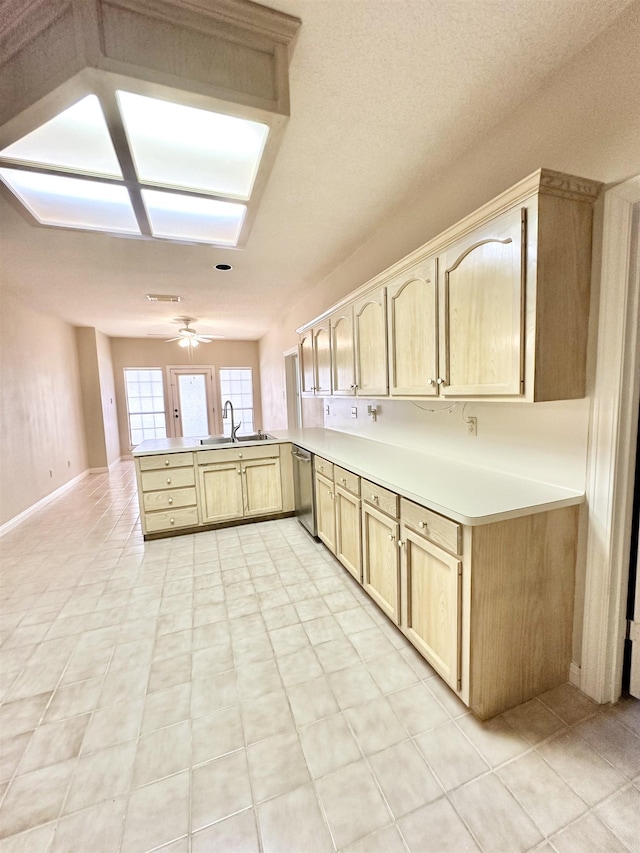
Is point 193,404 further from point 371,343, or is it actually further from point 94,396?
point 371,343

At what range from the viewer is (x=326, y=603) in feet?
7.38

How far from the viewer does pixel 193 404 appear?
816cm

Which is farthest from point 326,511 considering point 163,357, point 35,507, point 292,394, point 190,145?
point 163,357

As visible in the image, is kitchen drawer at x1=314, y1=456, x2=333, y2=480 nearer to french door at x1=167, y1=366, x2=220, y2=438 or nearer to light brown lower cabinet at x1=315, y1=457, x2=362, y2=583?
light brown lower cabinet at x1=315, y1=457, x2=362, y2=583

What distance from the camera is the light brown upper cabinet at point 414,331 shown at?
1.84 metres

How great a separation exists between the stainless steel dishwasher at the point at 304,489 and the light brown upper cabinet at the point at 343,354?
26.0 inches

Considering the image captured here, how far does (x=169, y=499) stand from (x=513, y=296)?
3182 millimetres

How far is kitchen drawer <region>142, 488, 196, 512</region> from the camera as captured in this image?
3.28 meters

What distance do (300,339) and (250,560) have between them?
7.72 feet

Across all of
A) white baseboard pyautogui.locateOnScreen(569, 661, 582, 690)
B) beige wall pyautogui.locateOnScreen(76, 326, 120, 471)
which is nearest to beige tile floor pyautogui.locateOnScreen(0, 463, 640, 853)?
white baseboard pyautogui.locateOnScreen(569, 661, 582, 690)

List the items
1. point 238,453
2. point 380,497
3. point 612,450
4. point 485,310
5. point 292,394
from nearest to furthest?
point 612,450
point 485,310
point 380,497
point 238,453
point 292,394

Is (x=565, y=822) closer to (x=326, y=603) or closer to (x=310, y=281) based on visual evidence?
(x=326, y=603)

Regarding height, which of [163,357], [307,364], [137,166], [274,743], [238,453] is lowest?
[274,743]

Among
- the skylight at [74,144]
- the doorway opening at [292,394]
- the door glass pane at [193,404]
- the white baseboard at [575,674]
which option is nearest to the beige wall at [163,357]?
the door glass pane at [193,404]
